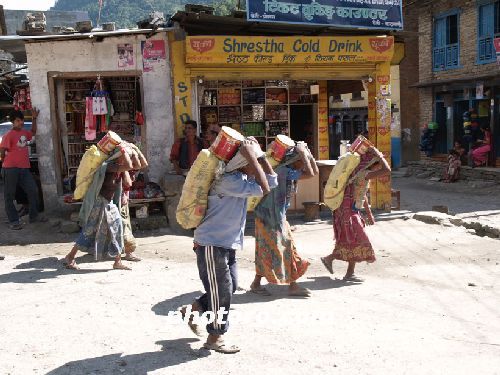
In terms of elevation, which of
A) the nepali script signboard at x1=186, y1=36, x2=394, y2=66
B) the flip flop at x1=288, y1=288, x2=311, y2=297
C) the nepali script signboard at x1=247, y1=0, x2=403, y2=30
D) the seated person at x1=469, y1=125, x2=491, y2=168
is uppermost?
the nepali script signboard at x1=247, y1=0, x2=403, y2=30

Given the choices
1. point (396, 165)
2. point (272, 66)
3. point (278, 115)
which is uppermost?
point (272, 66)

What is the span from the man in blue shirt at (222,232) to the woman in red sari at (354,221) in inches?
104

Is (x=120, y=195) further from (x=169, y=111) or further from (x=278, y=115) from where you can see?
(x=278, y=115)

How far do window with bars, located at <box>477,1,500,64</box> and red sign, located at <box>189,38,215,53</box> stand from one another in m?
13.1

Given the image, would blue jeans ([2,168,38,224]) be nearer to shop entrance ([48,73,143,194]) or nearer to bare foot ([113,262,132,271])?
shop entrance ([48,73,143,194])

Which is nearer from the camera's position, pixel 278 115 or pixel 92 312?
pixel 92 312

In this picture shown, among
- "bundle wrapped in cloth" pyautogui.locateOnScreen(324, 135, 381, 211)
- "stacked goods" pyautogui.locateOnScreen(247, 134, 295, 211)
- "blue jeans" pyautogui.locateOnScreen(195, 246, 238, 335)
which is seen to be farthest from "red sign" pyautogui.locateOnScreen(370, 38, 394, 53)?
"blue jeans" pyautogui.locateOnScreen(195, 246, 238, 335)

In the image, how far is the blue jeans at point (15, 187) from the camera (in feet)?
34.5

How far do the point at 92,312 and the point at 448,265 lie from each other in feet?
15.3

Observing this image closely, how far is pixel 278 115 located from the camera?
1405 centimetres

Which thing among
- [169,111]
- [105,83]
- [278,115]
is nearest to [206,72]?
[169,111]

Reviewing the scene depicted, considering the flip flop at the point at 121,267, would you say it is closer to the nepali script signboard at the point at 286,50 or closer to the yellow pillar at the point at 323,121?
the nepali script signboard at the point at 286,50

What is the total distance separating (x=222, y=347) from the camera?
4.66 m

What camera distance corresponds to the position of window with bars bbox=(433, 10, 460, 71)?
75.3ft
